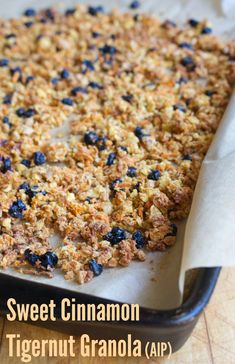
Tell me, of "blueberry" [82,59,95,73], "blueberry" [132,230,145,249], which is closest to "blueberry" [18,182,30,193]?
"blueberry" [132,230,145,249]

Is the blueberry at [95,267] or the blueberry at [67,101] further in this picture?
the blueberry at [67,101]

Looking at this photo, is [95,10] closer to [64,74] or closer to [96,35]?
[96,35]

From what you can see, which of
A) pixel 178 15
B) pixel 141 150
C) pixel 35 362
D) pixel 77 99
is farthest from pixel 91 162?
pixel 178 15

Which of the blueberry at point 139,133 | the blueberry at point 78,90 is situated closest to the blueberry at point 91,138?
the blueberry at point 139,133

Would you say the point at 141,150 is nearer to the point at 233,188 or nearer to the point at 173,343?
the point at 233,188

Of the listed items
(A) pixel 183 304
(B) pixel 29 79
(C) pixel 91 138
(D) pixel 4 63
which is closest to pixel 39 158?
(C) pixel 91 138

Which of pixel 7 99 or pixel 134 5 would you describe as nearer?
pixel 7 99

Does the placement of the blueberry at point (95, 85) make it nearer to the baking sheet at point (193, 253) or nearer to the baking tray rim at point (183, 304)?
the baking sheet at point (193, 253)
